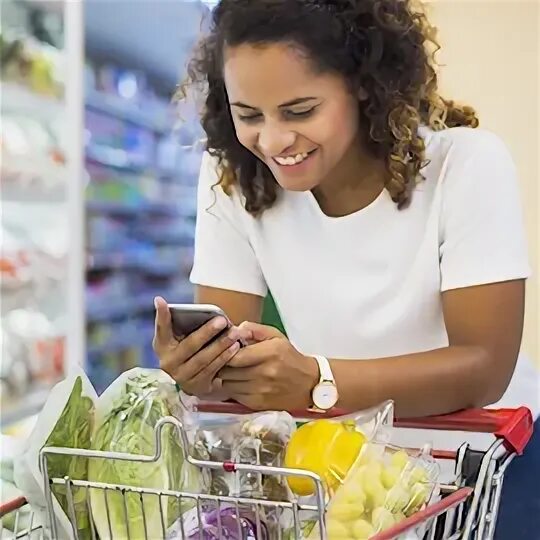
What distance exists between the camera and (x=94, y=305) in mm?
3369

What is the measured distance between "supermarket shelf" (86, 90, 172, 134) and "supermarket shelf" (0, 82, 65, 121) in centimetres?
36

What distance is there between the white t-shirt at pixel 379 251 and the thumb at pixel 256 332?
0.28 metres

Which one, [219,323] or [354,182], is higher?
[354,182]

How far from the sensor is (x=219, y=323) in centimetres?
85

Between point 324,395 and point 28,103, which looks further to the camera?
point 28,103

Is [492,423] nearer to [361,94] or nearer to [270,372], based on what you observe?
[270,372]

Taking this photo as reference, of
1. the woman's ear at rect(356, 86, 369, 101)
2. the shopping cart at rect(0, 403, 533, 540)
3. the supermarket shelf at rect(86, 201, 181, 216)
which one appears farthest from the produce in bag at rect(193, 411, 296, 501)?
the supermarket shelf at rect(86, 201, 181, 216)

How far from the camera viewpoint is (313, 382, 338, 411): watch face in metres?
0.93

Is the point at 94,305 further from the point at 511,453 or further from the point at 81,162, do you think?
the point at 511,453

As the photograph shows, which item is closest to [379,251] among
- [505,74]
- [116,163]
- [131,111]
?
[505,74]

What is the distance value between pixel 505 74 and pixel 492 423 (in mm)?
1026

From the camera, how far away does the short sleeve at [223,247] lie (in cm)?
125

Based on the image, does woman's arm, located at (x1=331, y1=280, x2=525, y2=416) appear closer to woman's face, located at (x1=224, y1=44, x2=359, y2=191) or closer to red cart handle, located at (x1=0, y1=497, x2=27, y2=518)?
woman's face, located at (x1=224, y1=44, x2=359, y2=191)

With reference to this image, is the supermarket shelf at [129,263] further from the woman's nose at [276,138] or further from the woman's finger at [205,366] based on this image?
the woman's finger at [205,366]
